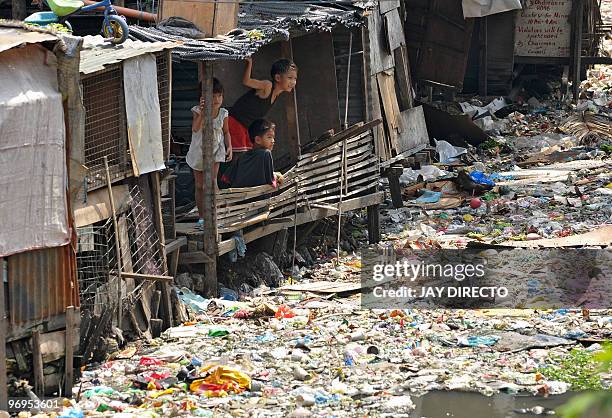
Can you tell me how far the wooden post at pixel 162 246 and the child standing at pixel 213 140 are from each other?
909 mm

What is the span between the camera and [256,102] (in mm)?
10102

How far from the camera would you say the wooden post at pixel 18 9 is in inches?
462

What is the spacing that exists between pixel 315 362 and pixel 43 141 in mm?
2391

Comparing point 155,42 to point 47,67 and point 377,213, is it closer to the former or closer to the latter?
point 47,67

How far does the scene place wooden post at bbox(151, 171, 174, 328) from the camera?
317 inches

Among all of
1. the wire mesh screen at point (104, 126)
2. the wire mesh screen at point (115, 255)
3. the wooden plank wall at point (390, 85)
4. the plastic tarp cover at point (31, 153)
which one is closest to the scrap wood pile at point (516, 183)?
the wooden plank wall at point (390, 85)

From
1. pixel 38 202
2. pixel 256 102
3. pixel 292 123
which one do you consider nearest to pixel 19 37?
pixel 38 202

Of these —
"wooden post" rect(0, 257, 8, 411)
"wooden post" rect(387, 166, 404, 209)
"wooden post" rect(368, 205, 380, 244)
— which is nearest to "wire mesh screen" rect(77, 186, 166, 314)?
"wooden post" rect(0, 257, 8, 411)

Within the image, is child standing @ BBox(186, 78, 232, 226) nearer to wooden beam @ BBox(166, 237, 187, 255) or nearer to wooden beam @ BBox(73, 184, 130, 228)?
wooden beam @ BBox(166, 237, 187, 255)

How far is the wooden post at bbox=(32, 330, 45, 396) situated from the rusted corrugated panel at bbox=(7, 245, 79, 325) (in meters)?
0.12

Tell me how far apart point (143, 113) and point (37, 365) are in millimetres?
2163

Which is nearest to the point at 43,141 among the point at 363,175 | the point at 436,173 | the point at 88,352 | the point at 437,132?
the point at 88,352

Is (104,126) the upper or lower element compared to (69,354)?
upper

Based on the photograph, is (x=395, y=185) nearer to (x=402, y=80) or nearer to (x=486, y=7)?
(x=402, y=80)
